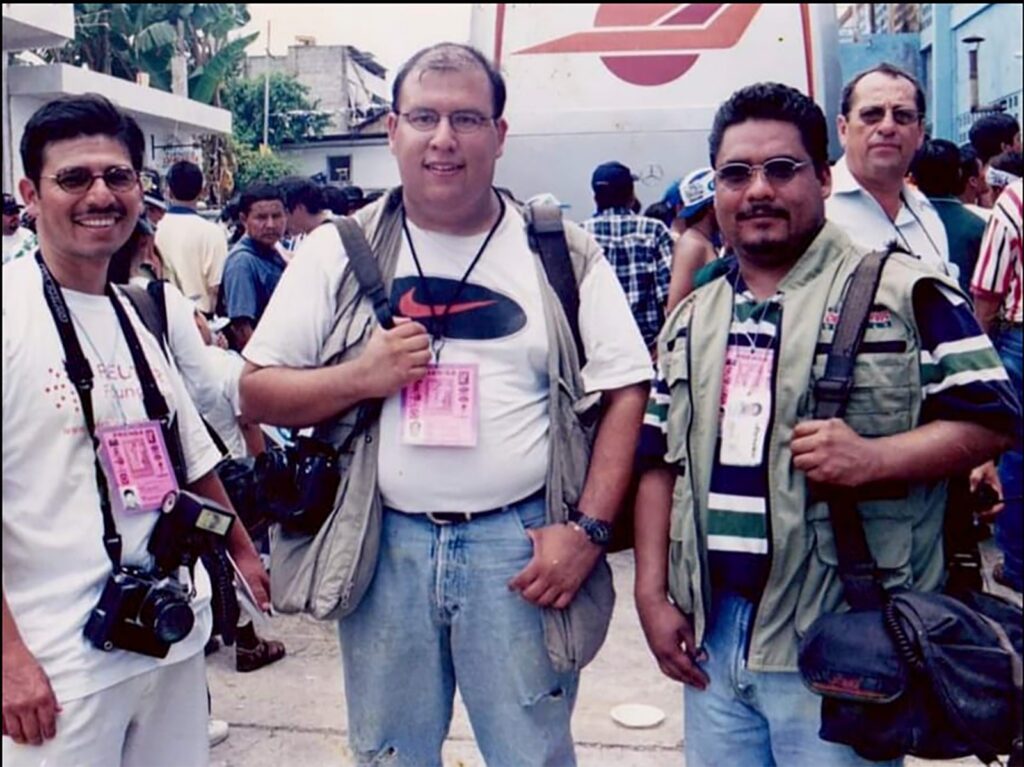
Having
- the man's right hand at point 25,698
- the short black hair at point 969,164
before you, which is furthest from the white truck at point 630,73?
the man's right hand at point 25,698

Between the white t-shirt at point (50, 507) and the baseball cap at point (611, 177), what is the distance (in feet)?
13.0

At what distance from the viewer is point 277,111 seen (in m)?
11.1

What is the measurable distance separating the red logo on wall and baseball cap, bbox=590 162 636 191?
2.87 ft

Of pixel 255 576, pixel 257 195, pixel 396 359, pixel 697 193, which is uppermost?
pixel 257 195

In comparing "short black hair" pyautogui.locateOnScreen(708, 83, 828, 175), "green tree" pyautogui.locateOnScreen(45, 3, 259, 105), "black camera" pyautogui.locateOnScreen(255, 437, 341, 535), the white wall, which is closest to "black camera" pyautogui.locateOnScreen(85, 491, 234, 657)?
"black camera" pyautogui.locateOnScreen(255, 437, 341, 535)

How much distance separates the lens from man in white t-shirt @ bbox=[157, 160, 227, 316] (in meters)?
5.23

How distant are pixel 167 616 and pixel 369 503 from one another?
43 cm

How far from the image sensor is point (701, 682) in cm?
203

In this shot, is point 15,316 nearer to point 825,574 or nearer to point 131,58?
point 825,574

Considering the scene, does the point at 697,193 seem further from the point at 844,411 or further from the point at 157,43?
the point at 157,43

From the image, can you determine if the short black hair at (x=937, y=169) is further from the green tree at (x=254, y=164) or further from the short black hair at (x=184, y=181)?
the green tree at (x=254, y=164)

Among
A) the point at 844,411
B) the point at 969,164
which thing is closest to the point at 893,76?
the point at 969,164

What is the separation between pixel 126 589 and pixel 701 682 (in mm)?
1077

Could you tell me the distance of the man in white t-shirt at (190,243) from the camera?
17.1 feet
